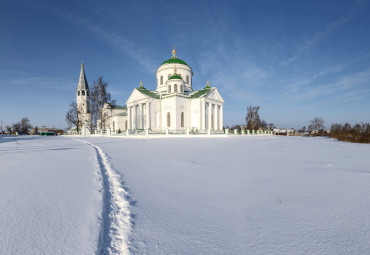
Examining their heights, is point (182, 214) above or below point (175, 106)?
below

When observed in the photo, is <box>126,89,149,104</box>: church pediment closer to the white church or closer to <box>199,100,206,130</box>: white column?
the white church

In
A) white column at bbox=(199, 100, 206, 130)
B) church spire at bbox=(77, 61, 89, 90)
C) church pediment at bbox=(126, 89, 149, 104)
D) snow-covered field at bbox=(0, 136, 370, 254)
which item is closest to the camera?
snow-covered field at bbox=(0, 136, 370, 254)

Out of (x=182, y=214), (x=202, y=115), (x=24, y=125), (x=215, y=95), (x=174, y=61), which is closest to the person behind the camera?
(x=182, y=214)

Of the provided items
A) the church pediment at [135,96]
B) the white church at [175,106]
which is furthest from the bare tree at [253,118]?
the church pediment at [135,96]

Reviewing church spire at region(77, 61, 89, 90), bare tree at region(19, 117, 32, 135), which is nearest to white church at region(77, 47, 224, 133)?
church spire at region(77, 61, 89, 90)

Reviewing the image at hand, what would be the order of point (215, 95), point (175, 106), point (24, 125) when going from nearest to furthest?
point (175, 106)
point (215, 95)
point (24, 125)

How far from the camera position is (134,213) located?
2.54 m

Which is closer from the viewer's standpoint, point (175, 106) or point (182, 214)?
point (182, 214)

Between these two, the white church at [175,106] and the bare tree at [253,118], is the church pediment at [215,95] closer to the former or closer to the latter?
the white church at [175,106]

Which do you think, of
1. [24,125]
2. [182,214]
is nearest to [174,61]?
[182,214]

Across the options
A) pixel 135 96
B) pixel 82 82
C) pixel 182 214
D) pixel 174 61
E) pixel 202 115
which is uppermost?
pixel 174 61

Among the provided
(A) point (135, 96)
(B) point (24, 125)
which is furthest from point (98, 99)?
(B) point (24, 125)

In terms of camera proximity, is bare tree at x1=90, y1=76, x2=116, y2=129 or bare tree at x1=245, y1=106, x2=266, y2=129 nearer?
bare tree at x1=90, y1=76, x2=116, y2=129

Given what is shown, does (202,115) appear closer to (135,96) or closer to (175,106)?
(175,106)
